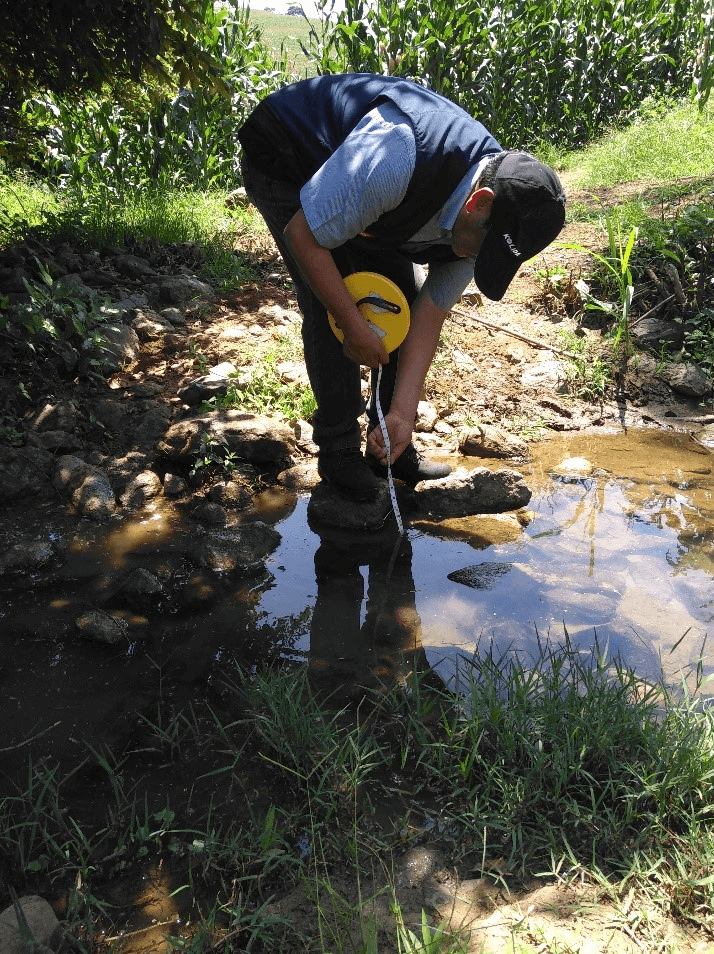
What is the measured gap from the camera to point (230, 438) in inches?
144

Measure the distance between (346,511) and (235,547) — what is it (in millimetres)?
521

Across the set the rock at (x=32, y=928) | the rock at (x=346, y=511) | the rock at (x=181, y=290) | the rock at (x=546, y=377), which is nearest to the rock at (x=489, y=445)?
the rock at (x=546, y=377)

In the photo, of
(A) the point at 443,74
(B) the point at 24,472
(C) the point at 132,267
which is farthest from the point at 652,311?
(A) the point at 443,74

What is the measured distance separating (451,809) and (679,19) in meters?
10.1

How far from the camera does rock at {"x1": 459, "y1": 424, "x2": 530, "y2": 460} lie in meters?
3.96

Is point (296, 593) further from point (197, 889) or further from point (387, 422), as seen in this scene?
point (197, 889)

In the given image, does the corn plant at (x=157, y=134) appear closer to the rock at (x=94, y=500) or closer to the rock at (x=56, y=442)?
the rock at (x=56, y=442)

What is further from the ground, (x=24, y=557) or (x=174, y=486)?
(x=174, y=486)

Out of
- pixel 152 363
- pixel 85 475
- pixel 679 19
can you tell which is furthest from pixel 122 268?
pixel 679 19

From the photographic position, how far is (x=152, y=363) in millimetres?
4422

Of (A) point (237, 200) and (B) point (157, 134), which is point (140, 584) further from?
(B) point (157, 134)

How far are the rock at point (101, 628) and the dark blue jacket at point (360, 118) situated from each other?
1.57 meters

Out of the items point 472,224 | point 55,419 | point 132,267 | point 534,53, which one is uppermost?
point 534,53

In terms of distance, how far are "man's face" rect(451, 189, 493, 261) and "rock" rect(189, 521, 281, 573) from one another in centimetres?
138
